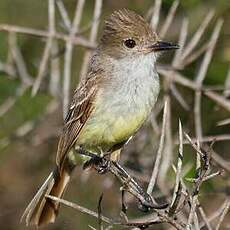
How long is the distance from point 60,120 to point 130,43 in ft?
6.34

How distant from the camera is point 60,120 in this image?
652cm

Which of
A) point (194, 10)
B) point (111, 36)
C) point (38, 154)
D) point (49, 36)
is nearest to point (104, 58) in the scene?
point (111, 36)

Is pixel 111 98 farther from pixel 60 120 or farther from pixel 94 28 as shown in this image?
pixel 60 120

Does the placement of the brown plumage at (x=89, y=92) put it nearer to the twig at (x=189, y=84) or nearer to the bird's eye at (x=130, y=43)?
the bird's eye at (x=130, y=43)

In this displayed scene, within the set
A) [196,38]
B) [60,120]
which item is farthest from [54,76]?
[60,120]

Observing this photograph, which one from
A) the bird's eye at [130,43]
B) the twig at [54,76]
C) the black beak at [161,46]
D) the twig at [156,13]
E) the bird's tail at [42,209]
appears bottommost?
the bird's tail at [42,209]

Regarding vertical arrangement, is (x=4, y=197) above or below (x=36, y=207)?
below

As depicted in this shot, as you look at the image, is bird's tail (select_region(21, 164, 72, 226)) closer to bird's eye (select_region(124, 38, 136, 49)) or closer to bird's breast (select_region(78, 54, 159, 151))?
bird's breast (select_region(78, 54, 159, 151))

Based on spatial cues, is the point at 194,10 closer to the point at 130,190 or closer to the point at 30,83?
the point at 30,83

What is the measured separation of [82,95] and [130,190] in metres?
1.99

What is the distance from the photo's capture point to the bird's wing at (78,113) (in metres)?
4.57

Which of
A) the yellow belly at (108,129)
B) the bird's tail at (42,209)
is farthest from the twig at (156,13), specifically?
the bird's tail at (42,209)

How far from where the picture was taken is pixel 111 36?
4.76 metres

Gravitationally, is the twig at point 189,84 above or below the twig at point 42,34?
below
